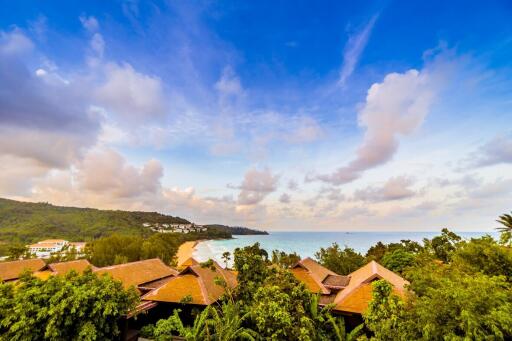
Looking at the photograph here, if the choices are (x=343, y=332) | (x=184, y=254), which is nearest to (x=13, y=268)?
(x=343, y=332)

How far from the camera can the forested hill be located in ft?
323

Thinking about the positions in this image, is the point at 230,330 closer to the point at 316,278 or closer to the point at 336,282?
the point at 316,278

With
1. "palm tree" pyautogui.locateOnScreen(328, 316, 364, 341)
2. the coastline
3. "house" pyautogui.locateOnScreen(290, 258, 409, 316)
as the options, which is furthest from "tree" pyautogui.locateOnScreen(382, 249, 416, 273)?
the coastline

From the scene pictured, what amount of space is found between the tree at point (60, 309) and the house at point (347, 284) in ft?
33.2

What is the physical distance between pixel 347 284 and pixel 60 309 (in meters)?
20.5

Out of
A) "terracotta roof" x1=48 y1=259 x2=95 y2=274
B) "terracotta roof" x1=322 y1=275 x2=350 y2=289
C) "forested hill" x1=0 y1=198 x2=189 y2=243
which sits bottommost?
"terracotta roof" x1=322 y1=275 x2=350 y2=289

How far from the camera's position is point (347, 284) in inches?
886

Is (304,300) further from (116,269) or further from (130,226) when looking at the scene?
(130,226)

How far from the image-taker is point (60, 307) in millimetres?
10305

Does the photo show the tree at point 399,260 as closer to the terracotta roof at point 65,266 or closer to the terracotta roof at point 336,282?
the terracotta roof at point 336,282

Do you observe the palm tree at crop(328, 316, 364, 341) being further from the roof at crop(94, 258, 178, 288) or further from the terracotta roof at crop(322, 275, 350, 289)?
the roof at crop(94, 258, 178, 288)

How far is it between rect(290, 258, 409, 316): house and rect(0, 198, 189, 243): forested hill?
9725cm

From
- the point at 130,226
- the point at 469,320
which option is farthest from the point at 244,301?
the point at 130,226

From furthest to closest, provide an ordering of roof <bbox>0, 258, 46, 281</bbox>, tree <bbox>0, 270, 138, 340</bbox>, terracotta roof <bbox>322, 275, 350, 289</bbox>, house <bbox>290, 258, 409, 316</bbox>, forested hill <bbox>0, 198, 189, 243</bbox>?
forested hill <bbox>0, 198, 189, 243</bbox> → roof <bbox>0, 258, 46, 281</bbox> → terracotta roof <bbox>322, 275, 350, 289</bbox> → house <bbox>290, 258, 409, 316</bbox> → tree <bbox>0, 270, 138, 340</bbox>
